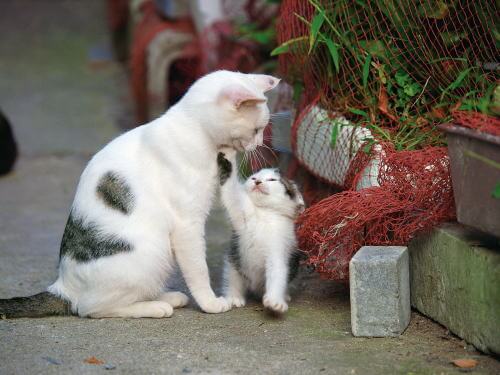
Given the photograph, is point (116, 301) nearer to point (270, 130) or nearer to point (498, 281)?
point (270, 130)

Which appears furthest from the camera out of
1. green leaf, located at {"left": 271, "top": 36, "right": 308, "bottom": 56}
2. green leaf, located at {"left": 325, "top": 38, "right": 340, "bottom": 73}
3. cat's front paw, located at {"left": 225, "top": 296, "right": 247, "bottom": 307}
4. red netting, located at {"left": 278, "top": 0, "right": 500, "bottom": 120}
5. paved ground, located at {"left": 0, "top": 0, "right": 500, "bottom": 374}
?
green leaf, located at {"left": 271, "top": 36, "right": 308, "bottom": 56}

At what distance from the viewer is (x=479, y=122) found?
3.47 meters

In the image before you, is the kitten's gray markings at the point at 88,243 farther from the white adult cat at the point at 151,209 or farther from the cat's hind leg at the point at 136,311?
the cat's hind leg at the point at 136,311

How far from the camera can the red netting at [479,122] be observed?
3.39m

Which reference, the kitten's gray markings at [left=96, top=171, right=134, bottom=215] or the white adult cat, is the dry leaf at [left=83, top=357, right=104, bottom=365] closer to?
the white adult cat

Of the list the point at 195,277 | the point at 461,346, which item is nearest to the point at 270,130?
the point at 195,277

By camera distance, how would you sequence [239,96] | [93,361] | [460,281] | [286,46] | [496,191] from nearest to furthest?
[496,191] → [93,361] → [460,281] → [239,96] → [286,46]

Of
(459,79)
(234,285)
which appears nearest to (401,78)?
(459,79)

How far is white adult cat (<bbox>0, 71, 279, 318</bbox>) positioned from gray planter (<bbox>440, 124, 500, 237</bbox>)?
95 centimetres

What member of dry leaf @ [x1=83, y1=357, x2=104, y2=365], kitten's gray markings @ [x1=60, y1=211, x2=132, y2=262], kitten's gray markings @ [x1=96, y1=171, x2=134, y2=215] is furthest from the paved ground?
kitten's gray markings @ [x1=96, y1=171, x2=134, y2=215]

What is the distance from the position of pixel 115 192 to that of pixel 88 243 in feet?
0.90

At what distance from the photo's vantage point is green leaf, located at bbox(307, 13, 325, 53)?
175 inches

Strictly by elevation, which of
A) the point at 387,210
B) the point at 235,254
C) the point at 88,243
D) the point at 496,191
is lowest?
the point at 235,254

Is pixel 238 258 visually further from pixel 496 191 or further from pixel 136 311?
pixel 496 191
